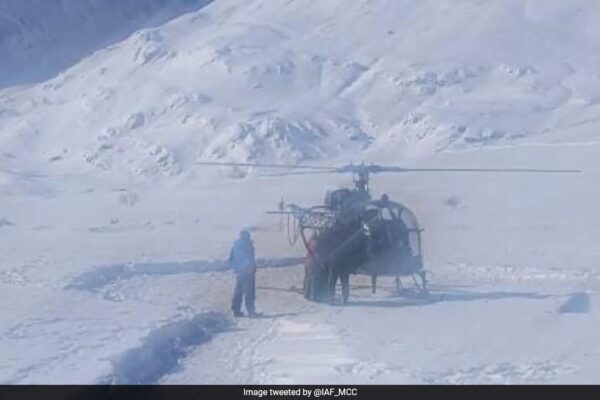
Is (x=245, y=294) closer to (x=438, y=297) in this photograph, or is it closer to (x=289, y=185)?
(x=438, y=297)

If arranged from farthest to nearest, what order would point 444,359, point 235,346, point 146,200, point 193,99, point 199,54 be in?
1. point 199,54
2. point 193,99
3. point 146,200
4. point 235,346
5. point 444,359

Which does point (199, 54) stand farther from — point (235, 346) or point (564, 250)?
point (235, 346)

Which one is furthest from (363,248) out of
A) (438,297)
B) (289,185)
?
(289,185)

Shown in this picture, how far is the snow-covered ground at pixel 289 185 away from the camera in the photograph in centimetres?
1309

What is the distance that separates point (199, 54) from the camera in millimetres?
49812

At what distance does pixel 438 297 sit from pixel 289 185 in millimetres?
18595

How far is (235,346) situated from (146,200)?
2197cm

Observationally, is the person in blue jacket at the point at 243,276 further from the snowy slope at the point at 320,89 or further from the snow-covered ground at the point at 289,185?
the snowy slope at the point at 320,89

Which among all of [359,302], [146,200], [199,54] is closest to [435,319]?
[359,302]
